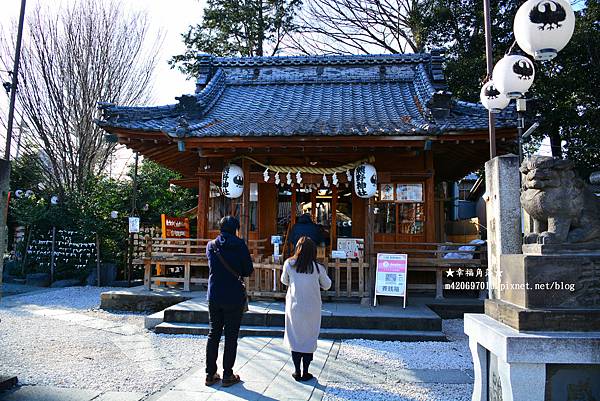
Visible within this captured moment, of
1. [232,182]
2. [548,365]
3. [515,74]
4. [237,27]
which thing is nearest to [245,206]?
[232,182]

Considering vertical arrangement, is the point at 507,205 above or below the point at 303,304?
above

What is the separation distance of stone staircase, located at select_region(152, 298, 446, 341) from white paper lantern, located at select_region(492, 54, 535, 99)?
3.87 m

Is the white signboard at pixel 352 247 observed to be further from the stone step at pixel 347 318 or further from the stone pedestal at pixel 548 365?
the stone pedestal at pixel 548 365

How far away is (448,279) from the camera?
995 centimetres

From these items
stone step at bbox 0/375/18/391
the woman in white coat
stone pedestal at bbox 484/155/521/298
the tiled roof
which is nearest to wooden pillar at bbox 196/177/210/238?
the tiled roof

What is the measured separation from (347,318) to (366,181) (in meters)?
2.85

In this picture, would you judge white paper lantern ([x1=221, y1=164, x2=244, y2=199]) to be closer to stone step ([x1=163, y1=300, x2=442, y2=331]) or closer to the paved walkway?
stone step ([x1=163, y1=300, x2=442, y2=331])

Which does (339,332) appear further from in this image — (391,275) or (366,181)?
(366,181)

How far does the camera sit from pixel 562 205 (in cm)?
340

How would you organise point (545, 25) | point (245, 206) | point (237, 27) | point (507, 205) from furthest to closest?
1. point (237, 27)
2. point (245, 206)
3. point (545, 25)
4. point (507, 205)

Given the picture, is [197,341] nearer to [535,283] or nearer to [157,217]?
[535,283]

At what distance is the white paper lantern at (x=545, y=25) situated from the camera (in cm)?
520

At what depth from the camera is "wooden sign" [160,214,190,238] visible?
11.3 m

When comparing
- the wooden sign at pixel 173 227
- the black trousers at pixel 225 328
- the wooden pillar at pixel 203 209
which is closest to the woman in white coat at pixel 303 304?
the black trousers at pixel 225 328
